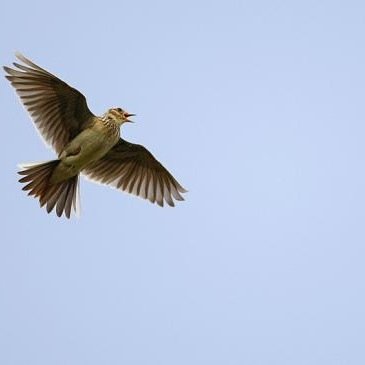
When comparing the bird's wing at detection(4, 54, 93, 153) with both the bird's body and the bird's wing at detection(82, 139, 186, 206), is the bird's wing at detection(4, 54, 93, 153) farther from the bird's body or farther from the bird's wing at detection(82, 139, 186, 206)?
the bird's wing at detection(82, 139, 186, 206)

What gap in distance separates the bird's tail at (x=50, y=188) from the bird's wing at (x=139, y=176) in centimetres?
109

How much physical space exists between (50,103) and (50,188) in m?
1.32

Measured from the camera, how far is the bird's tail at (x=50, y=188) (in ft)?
49.2

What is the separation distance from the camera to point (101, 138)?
597 inches

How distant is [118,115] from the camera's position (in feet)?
50.1

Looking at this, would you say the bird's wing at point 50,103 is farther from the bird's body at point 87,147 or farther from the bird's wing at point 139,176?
the bird's wing at point 139,176

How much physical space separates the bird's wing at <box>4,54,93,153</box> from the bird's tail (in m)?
0.48

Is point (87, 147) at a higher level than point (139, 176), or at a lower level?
lower

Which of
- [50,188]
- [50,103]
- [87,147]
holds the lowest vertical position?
[50,188]

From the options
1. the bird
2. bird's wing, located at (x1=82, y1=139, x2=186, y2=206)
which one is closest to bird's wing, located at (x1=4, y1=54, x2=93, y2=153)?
the bird

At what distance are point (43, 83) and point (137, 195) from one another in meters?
2.83

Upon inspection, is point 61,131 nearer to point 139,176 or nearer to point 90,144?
point 90,144

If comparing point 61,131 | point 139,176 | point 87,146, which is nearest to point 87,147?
point 87,146

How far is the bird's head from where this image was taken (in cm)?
1523
